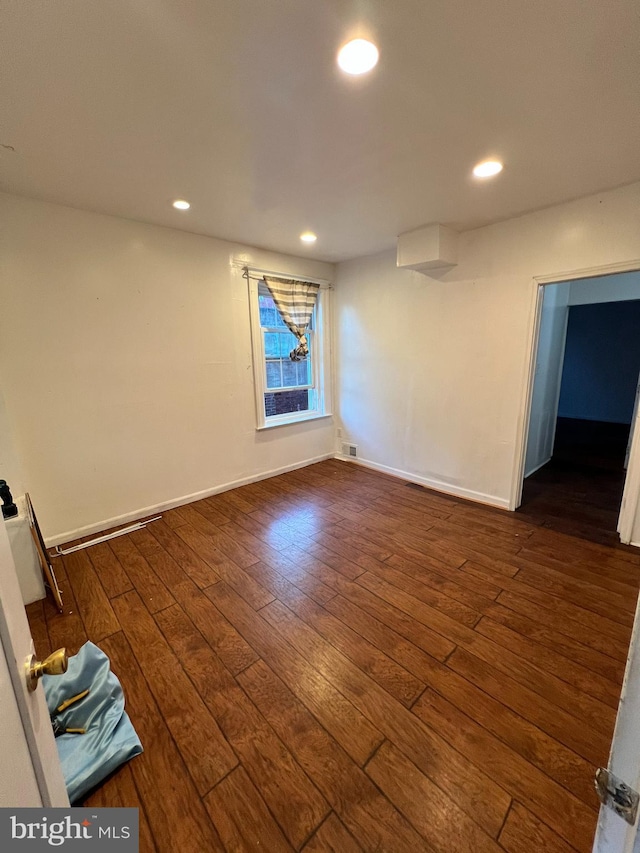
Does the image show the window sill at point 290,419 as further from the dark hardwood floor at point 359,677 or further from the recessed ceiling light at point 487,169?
the recessed ceiling light at point 487,169

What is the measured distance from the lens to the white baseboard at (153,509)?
273 centimetres

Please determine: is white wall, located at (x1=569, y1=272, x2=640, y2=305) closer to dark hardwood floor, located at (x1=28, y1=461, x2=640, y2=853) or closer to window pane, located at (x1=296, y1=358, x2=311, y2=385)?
dark hardwood floor, located at (x1=28, y1=461, x2=640, y2=853)

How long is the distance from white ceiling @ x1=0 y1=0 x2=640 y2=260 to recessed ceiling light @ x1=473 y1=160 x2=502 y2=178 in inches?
2.4

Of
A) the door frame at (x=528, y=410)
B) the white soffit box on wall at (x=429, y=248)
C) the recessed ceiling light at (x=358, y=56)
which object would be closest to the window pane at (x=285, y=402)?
the white soffit box on wall at (x=429, y=248)

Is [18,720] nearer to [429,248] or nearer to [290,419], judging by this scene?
[429,248]

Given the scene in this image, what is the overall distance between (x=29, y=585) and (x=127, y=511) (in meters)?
0.99

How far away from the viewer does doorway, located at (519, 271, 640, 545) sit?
317 cm

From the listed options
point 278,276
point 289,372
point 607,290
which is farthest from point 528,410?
point 278,276

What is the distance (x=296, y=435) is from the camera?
170 inches

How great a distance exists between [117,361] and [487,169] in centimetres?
299

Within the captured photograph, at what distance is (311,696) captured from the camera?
151cm

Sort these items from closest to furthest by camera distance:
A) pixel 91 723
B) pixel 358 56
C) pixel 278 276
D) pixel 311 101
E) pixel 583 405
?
1. pixel 358 56
2. pixel 91 723
3. pixel 311 101
4. pixel 278 276
5. pixel 583 405

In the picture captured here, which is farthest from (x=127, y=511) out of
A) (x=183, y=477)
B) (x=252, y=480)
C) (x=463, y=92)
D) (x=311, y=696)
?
(x=463, y=92)

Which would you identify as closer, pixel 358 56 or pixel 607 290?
pixel 358 56
